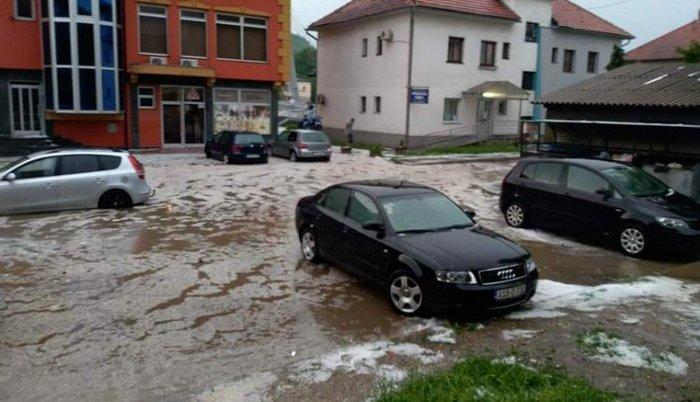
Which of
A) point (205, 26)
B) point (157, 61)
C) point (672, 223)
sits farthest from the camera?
point (205, 26)

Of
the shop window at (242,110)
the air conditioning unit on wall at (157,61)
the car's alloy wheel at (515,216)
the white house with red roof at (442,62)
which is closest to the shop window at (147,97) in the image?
the air conditioning unit on wall at (157,61)

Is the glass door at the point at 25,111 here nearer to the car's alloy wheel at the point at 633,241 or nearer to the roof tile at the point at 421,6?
the roof tile at the point at 421,6

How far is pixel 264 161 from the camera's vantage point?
24906 millimetres

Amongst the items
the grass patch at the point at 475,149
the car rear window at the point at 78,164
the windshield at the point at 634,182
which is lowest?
the grass patch at the point at 475,149

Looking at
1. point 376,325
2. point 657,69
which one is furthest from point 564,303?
point 657,69

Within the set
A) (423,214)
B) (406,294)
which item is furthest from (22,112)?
(406,294)

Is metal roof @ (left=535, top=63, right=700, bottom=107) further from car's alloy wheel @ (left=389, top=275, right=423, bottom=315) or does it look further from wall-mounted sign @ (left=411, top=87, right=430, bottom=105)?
wall-mounted sign @ (left=411, top=87, right=430, bottom=105)

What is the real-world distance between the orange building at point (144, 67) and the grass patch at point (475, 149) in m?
7.86

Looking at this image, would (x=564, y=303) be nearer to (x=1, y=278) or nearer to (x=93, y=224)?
Result: (x=1, y=278)

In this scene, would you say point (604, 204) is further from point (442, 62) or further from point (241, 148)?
point (442, 62)

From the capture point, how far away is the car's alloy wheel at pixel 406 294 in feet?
24.3

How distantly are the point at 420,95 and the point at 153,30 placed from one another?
44.5ft

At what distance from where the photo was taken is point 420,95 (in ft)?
106

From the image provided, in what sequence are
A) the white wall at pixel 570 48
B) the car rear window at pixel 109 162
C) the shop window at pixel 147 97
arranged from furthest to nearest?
the white wall at pixel 570 48 → the shop window at pixel 147 97 → the car rear window at pixel 109 162
